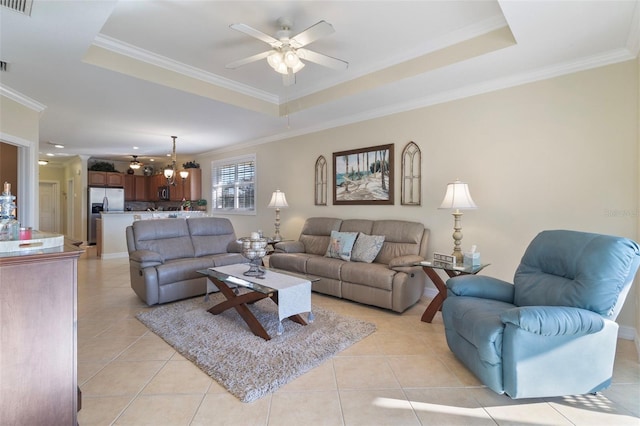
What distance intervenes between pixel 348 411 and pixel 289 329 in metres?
1.16

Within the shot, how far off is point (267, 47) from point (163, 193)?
7.30m

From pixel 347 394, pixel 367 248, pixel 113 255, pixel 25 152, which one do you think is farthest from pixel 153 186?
pixel 347 394

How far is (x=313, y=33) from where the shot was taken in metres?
2.28

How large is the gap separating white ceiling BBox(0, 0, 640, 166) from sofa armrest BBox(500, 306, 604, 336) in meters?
2.03

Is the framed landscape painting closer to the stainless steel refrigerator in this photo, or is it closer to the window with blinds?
the window with blinds

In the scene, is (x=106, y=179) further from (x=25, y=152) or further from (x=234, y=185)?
(x=25, y=152)

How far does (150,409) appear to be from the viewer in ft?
5.79

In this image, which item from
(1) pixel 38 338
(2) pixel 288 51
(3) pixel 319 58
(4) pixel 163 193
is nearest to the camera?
(1) pixel 38 338

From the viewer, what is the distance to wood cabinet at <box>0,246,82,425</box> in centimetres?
128

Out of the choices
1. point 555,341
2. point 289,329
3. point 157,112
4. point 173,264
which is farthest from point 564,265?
point 157,112

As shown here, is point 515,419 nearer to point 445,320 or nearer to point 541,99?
point 445,320

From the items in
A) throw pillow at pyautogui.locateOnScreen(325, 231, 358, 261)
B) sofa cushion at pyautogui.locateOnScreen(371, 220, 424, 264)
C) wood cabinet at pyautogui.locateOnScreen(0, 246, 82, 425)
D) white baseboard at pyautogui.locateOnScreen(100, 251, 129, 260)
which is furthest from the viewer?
white baseboard at pyautogui.locateOnScreen(100, 251, 129, 260)

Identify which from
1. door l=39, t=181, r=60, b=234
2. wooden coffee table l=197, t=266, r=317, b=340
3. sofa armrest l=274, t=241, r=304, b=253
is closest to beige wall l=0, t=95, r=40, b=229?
wooden coffee table l=197, t=266, r=317, b=340

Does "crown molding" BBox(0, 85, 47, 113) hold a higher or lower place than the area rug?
higher
